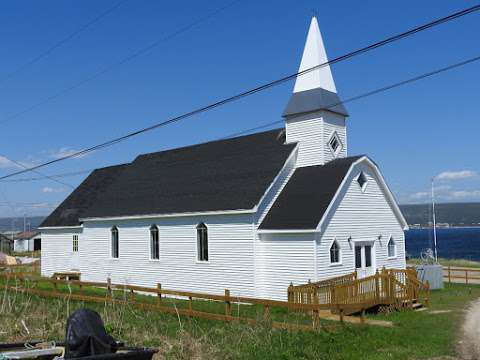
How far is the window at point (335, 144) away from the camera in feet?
87.9

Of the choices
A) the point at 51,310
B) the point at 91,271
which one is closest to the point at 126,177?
the point at 91,271

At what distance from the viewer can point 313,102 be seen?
2684cm

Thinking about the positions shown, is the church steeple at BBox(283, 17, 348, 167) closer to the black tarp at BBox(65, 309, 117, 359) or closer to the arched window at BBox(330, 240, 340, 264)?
the arched window at BBox(330, 240, 340, 264)

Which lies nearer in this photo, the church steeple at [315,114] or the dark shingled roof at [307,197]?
→ the dark shingled roof at [307,197]

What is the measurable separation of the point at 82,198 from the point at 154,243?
11.9m

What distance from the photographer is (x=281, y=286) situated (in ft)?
75.8

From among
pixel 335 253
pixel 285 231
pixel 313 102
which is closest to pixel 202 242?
pixel 285 231

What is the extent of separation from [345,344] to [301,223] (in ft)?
31.4

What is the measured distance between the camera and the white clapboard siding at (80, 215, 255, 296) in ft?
79.4

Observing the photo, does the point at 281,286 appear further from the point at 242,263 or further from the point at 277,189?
the point at 277,189

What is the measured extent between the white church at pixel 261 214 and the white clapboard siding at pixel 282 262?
0.04 metres

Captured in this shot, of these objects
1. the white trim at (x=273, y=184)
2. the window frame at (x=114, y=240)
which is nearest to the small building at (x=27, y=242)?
the window frame at (x=114, y=240)

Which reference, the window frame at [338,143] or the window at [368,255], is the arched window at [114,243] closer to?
the window frame at [338,143]

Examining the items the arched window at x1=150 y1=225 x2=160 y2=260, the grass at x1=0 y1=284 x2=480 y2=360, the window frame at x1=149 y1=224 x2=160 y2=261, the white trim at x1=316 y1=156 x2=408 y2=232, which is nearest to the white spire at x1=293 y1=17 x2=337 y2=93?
the white trim at x1=316 y1=156 x2=408 y2=232
